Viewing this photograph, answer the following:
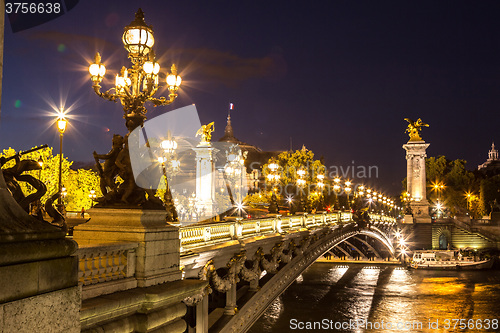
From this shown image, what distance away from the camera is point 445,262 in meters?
69.8

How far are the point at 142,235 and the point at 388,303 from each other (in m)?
44.0

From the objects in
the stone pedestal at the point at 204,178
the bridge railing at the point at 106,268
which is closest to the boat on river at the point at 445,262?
the stone pedestal at the point at 204,178

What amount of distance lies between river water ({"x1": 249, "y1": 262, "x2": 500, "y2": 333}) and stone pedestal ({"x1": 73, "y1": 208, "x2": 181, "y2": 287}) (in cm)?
3139

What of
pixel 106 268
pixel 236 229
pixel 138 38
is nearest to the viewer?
pixel 106 268

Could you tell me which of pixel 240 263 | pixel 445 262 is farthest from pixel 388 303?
pixel 240 263

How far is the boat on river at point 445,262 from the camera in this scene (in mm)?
68438

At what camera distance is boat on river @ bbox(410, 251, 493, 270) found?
68438 mm

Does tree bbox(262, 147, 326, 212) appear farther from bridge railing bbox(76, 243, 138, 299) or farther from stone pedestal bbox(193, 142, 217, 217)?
bridge railing bbox(76, 243, 138, 299)

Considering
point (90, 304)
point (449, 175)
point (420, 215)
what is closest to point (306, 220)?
point (90, 304)

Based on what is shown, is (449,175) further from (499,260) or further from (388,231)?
(499,260)

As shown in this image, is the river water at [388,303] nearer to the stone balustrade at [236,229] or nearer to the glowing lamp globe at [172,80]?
the stone balustrade at [236,229]

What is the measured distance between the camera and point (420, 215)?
→ 9250 cm

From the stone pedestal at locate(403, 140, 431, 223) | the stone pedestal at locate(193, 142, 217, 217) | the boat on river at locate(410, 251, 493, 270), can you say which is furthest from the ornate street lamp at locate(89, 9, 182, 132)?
the stone pedestal at locate(403, 140, 431, 223)

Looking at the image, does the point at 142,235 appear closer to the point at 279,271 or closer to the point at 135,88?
the point at 135,88
